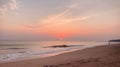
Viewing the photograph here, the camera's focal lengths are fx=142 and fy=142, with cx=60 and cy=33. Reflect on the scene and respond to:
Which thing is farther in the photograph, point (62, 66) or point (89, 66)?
point (62, 66)

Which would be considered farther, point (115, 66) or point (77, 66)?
point (77, 66)

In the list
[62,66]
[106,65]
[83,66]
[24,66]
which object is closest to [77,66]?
[83,66]

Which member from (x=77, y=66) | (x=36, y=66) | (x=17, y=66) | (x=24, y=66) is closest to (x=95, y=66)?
(x=77, y=66)

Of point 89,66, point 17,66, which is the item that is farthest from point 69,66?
point 17,66

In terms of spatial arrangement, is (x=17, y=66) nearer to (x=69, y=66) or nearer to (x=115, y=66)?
(x=69, y=66)

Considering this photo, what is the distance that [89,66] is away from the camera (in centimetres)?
683

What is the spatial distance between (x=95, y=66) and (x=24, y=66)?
4264 mm

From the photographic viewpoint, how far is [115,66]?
6504 millimetres

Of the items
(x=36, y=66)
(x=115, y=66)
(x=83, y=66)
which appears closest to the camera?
(x=115, y=66)

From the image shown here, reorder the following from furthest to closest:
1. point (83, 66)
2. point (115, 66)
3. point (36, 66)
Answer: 1. point (36, 66)
2. point (83, 66)
3. point (115, 66)

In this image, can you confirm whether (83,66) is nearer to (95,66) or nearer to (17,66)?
(95,66)

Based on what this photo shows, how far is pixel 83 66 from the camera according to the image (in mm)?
6965

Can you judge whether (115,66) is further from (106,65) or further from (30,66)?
(30,66)

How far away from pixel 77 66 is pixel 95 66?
879 millimetres
